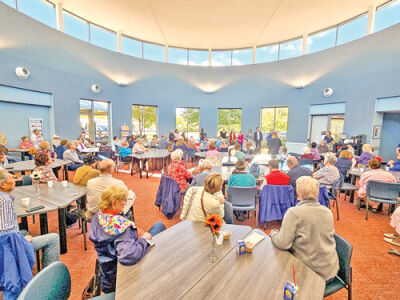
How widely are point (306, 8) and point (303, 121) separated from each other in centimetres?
505

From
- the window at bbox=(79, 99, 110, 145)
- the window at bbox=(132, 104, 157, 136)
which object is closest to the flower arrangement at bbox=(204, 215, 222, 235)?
the window at bbox=(79, 99, 110, 145)

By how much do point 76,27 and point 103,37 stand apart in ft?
4.45

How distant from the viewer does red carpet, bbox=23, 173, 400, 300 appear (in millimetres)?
2305

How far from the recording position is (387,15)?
777cm

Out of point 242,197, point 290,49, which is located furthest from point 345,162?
point 290,49

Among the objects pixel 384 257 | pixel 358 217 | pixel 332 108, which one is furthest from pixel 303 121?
pixel 384 257

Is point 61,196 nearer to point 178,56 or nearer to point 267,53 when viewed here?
Result: point 178,56

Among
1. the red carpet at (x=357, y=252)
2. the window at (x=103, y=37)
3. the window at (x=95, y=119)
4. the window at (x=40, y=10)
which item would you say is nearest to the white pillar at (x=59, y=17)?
the window at (x=40, y=10)

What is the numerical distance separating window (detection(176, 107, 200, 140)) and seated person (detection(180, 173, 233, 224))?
10.7 m

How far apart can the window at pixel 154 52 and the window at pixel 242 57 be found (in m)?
4.42

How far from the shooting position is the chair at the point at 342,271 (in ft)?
5.40

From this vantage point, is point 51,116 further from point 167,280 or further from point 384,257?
point 384,257

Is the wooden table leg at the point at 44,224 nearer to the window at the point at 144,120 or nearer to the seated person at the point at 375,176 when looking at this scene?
the seated person at the point at 375,176

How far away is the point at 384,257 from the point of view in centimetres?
286
